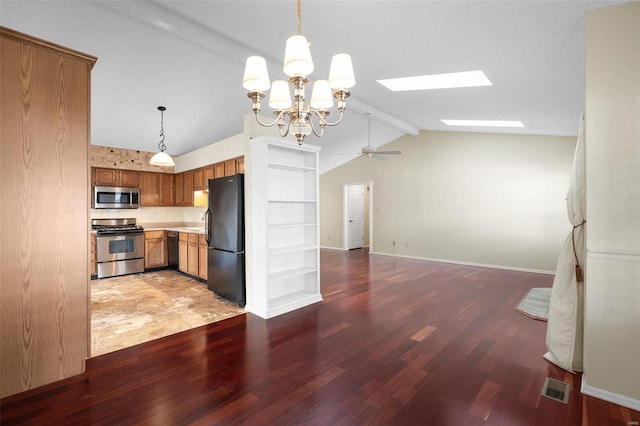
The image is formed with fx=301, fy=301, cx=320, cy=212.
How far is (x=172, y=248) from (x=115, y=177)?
5.72 feet

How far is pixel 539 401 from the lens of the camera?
6.58 feet

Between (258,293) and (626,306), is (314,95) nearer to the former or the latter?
(258,293)

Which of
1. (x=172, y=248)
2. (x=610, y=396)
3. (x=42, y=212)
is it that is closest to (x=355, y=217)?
(x=172, y=248)

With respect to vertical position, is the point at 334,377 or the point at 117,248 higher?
the point at 117,248

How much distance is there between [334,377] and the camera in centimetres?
228

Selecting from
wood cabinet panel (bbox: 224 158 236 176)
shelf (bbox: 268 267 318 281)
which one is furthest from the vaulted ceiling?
shelf (bbox: 268 267 318 281)

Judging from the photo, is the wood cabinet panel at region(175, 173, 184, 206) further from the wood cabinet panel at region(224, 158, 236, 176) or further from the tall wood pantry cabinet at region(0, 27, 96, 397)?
the tall wood pantry cabinet at region(0, 27, 96, 397)

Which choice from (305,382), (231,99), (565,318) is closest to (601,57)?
(565,318)

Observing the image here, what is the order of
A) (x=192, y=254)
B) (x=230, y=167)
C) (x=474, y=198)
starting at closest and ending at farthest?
(x=230, y=167), (x=192, y=254), (x=474, y=198)

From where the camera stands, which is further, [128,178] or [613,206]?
[128,178]

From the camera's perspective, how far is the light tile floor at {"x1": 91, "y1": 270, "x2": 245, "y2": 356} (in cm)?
302

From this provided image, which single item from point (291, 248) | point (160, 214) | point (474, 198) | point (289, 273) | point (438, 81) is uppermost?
point (438, 81)

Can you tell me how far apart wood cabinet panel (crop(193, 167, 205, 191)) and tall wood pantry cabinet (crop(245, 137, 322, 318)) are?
2.28m

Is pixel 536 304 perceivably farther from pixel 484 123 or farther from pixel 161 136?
pixel 161 136
